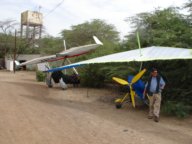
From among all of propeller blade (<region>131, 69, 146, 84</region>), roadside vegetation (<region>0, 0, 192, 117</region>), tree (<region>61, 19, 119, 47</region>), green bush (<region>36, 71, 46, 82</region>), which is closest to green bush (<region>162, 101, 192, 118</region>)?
roadside vegetation (<region>0, 0, 192, 117</region>)

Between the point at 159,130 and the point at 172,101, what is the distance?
3.01 meters

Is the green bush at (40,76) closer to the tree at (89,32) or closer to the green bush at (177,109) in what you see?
the green bush at (177,109)

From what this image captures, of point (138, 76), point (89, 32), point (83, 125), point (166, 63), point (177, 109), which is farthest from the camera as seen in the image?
point (89, 32)

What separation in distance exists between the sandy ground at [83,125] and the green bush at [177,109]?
0.78 ft

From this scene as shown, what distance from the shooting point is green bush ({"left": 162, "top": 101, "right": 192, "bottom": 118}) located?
11.6m

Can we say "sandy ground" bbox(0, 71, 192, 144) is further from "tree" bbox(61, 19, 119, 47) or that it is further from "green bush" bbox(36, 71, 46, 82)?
"tree" bbox(61, 19, 119, 47)

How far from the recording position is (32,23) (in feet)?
189

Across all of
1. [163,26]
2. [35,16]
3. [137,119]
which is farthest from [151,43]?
[35,16]

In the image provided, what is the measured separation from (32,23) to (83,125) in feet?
163

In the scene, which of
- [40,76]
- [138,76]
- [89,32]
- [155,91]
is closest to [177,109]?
[155,91]

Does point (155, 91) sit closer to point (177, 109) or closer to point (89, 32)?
point (177, 109)

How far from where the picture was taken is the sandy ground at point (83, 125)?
826cm

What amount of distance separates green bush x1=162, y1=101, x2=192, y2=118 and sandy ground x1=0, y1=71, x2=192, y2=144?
24cm

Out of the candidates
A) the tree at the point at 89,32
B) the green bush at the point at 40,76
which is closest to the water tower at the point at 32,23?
the tree at the point at 89,32
